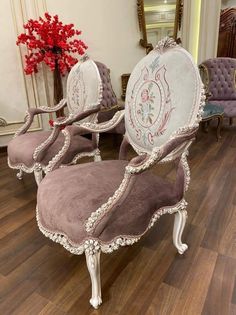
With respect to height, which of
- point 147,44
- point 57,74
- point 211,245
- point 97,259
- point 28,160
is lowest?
point 211,245

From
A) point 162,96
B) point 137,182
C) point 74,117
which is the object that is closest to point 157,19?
point 74,117

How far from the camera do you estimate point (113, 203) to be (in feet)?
3.38

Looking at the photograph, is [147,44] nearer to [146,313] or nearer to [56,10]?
[56,10]

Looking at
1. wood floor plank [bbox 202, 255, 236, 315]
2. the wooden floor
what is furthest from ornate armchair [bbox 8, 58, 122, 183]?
wood floor plank [bbox 202, 255, 236, 315]

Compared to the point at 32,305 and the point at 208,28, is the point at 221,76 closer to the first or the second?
the point at 208,28

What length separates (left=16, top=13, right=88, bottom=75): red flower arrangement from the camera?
268cm

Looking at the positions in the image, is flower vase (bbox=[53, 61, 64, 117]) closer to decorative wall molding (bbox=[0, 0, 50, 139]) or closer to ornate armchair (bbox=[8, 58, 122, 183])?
decorative wall molding (bbox=[0, 0, 50, 139])

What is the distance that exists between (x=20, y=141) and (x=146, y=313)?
148 centimetres

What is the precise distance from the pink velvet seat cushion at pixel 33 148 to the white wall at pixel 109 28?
6.10 ft

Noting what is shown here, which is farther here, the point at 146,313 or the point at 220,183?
the point at 220,183

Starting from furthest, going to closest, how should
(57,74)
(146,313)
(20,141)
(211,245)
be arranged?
(57,74), (20,141), (211,245), (146,313)

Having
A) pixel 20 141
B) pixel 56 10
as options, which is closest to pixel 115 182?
pixel 20 141

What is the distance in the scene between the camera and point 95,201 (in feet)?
3.56

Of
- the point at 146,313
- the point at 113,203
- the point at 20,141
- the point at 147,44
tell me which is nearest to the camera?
the point at 113,203
